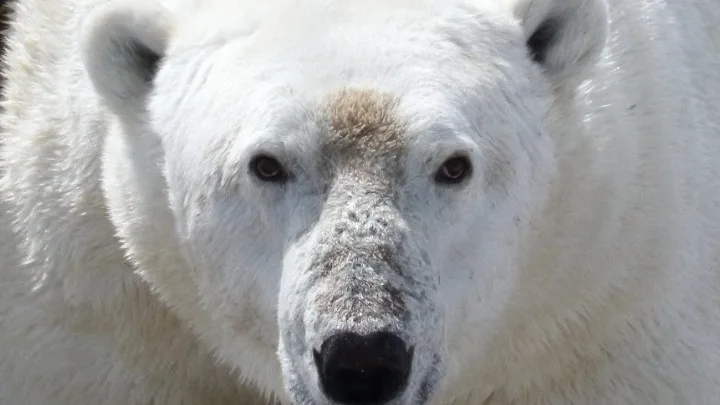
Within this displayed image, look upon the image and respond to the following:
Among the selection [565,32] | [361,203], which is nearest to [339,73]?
[361,203]

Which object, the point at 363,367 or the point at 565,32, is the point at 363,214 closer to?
the point at 363,367

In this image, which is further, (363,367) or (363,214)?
(363,214)

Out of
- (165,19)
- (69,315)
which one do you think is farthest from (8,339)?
(165,19)

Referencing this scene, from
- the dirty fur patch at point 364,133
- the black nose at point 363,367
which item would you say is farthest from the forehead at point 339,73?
the black nose at point 363,367

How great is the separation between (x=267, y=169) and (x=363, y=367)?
559 mm

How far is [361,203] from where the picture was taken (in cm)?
325

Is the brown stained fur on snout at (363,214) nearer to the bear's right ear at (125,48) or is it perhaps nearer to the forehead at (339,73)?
the forehead at (339,73)

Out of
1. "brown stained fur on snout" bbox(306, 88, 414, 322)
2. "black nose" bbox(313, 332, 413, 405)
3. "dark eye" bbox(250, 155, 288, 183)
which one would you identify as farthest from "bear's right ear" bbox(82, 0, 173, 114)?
"black nose" bbox(313, 332, 413, 405)

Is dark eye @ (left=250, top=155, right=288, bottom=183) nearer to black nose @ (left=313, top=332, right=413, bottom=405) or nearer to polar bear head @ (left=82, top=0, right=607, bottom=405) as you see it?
polar bear head @ (left=82, top=0, right=607, bottom=405)

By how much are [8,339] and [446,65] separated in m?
1.65

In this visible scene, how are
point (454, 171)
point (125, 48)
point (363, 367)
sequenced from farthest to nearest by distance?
point (125, 48), point (454, 171), point (363, 367)

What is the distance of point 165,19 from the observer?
3.83 m

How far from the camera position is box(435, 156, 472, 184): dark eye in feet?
11.0

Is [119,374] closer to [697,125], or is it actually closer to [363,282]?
[363,282]
